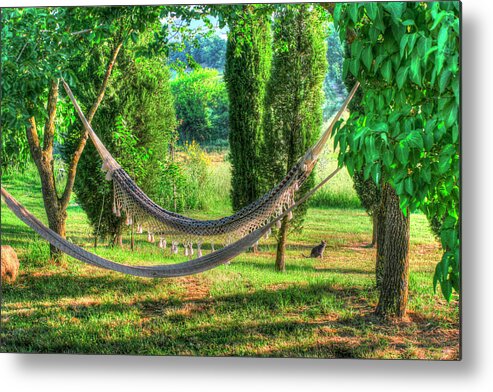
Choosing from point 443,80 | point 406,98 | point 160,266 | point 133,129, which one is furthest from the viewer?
point 133,129

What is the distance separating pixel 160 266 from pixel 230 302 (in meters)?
0.43

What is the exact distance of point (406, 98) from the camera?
2633 mm

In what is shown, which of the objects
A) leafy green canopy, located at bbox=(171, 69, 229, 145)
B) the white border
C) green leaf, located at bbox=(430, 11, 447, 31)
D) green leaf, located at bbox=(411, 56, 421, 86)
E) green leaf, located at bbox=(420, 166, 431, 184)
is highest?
green leaf, located at bbox=(430, 11, 447, 31)

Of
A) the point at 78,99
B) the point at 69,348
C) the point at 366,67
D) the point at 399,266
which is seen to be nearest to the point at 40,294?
the point at 69,348

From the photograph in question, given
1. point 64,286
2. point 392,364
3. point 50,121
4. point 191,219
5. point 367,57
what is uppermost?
point 367,57

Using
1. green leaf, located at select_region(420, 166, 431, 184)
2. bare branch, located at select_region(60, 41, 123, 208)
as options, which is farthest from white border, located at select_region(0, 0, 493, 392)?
green leaf, located at select_region(420, 166, 431, 184)

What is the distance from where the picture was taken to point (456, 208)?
113 inches

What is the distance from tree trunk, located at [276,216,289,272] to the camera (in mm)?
3260

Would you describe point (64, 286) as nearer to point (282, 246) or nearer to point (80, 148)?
point (80, 148)

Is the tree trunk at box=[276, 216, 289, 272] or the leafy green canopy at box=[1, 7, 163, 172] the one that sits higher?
the leafy green canopy at box=[1, 7, 163, 172]

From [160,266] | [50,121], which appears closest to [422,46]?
[160,266]

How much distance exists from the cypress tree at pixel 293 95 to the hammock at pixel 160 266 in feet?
1.01

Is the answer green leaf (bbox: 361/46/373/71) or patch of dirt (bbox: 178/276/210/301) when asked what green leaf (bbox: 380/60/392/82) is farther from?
patch of dirt (bbox: 178/276/210/301)

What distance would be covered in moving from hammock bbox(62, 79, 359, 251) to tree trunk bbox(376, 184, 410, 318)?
442mm
